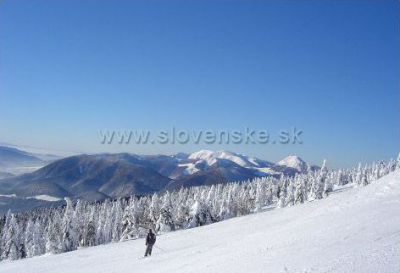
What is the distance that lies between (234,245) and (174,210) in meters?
57.4

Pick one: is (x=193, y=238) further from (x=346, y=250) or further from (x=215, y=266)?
(x=346, y=250)

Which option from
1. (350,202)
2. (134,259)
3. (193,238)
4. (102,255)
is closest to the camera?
(134,259)

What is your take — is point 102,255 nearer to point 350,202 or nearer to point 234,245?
point 234,245

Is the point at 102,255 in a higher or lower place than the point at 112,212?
higher

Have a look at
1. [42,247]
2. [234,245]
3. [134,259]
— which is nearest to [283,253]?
[234,245]

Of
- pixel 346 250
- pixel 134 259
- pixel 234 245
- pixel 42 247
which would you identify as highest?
pixel 346 250

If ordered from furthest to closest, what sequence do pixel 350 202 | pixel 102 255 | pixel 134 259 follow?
1. pixel 102 255
2. pixel 350 202
3. pixel 134 259

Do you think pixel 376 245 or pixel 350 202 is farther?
pixel 350 202

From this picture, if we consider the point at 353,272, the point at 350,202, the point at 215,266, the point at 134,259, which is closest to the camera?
the point at 353,272

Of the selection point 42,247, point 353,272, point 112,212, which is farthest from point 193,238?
point 112,212

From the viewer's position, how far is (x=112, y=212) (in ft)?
343

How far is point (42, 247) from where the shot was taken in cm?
8281

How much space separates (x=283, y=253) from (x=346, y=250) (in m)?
3.13

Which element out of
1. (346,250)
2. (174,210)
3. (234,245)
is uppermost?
(346,250)
